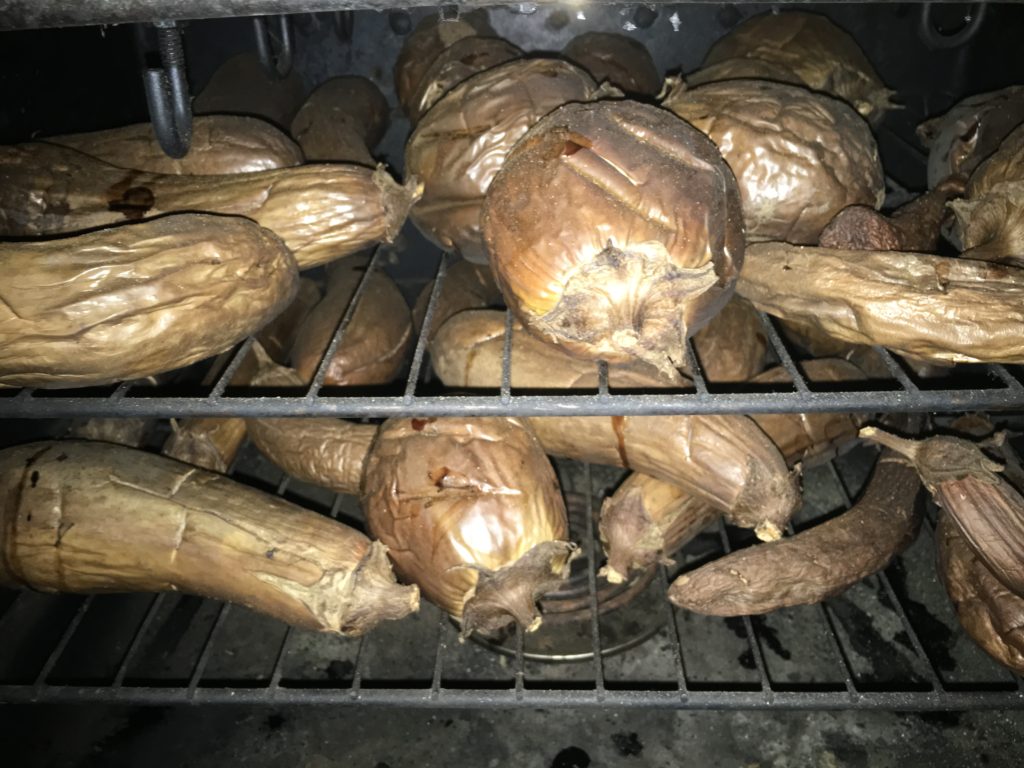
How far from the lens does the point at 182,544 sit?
121 cm

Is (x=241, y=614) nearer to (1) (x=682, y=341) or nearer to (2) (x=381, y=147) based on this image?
(1) (x=682, y=341)

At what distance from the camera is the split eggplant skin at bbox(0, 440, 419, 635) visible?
3.75ft

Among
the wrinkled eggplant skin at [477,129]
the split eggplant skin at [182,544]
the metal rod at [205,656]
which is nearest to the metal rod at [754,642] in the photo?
the split eggplant skin at [182,544]

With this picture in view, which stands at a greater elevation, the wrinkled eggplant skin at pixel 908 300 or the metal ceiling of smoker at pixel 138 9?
the metal ceiling of smoker at pixel 138 9

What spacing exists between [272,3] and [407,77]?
0.95 metres

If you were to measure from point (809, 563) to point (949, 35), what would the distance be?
1466mm

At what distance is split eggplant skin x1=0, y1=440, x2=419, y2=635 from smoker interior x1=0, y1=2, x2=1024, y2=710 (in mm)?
173

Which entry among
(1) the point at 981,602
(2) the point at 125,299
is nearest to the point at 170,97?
(2) the point at 125,299

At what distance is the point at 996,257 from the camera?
3.93ft

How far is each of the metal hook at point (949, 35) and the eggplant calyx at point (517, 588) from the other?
5.37ft

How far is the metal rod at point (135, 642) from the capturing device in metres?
1.29

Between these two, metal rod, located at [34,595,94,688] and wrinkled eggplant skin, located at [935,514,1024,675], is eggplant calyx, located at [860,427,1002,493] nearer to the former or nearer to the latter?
wrinkled eggplant skin, located at [935,514,1024,675]

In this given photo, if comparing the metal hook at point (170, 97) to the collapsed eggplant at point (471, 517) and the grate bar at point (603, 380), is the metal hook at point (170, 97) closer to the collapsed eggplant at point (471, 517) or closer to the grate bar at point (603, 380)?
the collapsed eggplant at point (471, 517)

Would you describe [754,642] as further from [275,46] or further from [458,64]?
[275,46]
